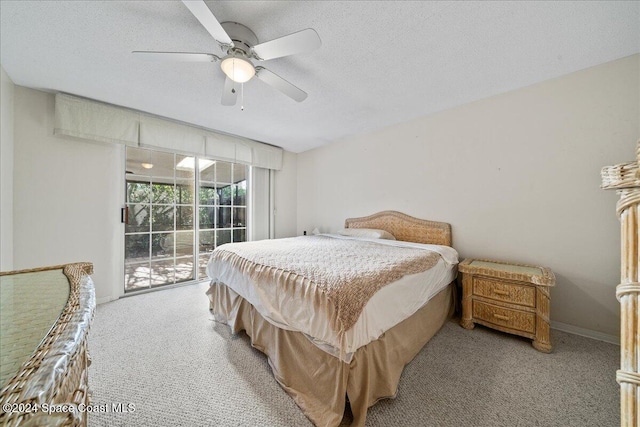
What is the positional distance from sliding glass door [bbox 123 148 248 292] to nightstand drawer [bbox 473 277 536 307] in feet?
11.4

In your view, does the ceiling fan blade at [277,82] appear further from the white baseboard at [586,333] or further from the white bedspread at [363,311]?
the white baseboard at [586,333]

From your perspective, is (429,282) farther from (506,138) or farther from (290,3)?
(290,3)

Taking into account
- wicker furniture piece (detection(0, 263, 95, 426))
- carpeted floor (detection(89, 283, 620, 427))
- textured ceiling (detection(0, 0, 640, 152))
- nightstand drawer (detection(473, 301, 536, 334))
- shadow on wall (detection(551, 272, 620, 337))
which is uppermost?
textured ceiling (detection(0, 0, 640, 152))

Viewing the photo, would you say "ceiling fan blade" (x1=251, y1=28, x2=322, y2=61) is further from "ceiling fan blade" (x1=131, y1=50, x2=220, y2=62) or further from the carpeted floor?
the carpeted floor

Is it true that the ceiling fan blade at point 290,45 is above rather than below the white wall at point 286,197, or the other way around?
above

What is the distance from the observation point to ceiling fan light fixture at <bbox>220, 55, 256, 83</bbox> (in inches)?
61.7

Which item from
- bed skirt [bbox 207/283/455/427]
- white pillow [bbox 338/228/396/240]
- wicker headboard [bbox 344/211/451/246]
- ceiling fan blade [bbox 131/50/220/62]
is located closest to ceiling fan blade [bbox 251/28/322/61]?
ceiling fan blade [bbox 131/50/220/62]

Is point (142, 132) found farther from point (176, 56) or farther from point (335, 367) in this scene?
point (335, 367)

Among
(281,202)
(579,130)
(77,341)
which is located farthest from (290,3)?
(281,202)

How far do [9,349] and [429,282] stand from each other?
2.11 meters

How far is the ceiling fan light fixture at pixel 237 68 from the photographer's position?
157 cm

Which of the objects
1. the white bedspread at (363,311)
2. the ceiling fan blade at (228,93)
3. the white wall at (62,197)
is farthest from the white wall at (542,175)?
the white wall at (62,197)

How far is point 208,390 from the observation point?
4.59 ft

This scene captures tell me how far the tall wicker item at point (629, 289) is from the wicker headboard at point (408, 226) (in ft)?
7.63
